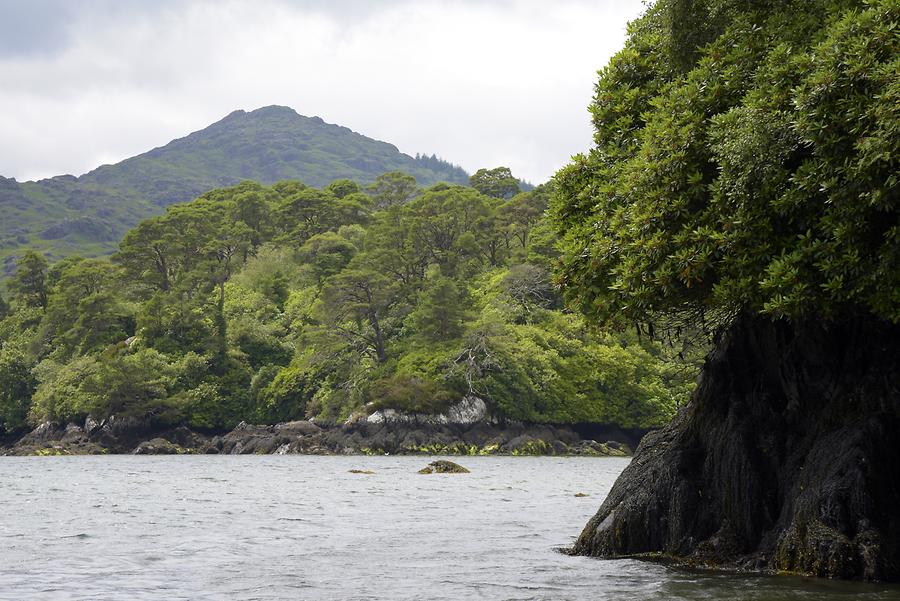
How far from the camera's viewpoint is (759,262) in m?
14.9

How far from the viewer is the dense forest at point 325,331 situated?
Answer: 83.2 meters

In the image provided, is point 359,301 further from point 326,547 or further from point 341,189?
point 326,547

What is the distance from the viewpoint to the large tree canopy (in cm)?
1341

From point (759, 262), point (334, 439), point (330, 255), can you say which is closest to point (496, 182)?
point (330, 255)

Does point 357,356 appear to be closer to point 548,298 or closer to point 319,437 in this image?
point 319,437

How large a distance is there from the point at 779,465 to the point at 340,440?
64486mm

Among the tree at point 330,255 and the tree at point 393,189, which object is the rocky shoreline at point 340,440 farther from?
the tree at point 393,189

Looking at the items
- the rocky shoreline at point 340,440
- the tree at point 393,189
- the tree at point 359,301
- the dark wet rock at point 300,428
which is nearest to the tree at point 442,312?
the tree at point 359,301

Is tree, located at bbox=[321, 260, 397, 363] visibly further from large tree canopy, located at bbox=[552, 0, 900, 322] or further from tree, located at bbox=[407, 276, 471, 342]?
large tree canopy, located at bbox=[552, 0, 900, 322]

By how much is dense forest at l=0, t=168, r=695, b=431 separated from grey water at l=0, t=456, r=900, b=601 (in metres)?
42.9

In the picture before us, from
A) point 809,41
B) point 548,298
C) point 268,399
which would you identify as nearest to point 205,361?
point 268,399

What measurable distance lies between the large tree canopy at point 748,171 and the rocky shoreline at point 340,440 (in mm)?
57629

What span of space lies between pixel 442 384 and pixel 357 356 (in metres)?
12.8

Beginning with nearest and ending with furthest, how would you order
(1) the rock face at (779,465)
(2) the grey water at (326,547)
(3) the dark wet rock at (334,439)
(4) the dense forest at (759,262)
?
(4) the dense forest at (759,262) → (2) the grey water at (326,547) → (1) the rock face at (779,465) → (3) the dark wet rock at (334,439)
